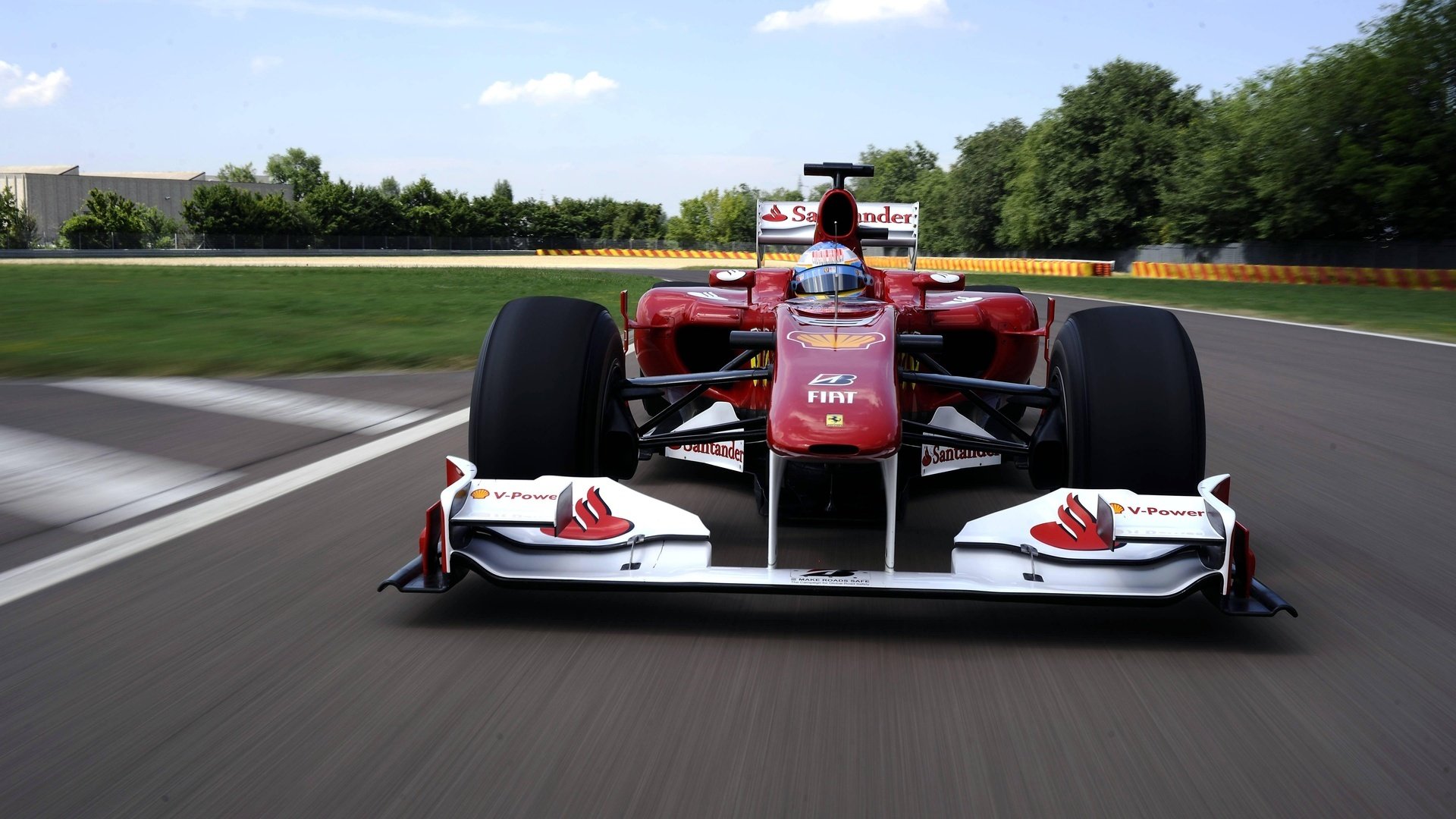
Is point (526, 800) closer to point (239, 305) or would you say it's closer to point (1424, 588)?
point (1424, 588)

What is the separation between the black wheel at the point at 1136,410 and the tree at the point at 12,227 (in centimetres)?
10591

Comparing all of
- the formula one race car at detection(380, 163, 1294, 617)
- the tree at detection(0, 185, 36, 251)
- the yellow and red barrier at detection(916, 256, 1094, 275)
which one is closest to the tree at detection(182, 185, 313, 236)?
the tree at detection(0, 185, 36, 251)

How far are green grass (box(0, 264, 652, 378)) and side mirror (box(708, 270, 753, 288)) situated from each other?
2.42 meters

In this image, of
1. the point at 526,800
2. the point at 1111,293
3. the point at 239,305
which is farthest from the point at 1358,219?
the point at 526,800

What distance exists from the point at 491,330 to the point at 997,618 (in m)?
2.14

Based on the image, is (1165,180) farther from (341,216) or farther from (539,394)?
(341,216)

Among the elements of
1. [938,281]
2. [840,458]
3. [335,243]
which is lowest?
[335,243]

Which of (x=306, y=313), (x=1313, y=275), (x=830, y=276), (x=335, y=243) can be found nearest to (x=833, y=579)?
(x=830, y=276)

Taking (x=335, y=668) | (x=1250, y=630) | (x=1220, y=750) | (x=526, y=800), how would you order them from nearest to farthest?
(x=526, y=800) < (x=1220, y=750) < (x=335, y=668) < (x=1250, y=630)

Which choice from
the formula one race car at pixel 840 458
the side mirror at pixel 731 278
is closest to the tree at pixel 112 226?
the side mirror at pixel 731 278

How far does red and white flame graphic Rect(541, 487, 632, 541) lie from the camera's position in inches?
162

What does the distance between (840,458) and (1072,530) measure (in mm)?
757

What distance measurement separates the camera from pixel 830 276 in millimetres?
5934

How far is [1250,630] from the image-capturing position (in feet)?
12.9
